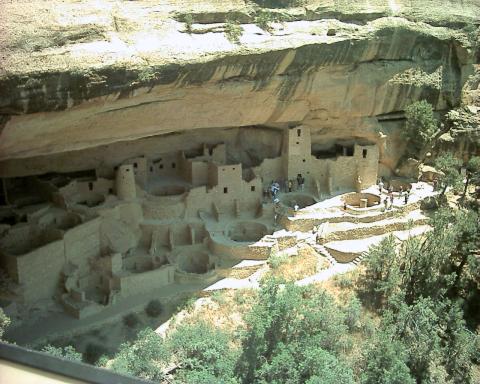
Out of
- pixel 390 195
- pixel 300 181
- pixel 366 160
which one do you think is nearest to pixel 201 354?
pixel 300 181

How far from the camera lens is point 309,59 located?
46.1 ft

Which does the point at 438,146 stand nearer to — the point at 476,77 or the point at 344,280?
the point at 476,77

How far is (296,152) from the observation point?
16.2m

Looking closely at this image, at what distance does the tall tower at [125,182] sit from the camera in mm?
14383

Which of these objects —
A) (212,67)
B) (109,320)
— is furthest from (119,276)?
(212,67)

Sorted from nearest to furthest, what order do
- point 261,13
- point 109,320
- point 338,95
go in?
point 109,320
point 261,13
point 338,95

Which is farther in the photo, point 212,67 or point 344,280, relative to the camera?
point 344,280

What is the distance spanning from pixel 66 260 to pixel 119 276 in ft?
3.79

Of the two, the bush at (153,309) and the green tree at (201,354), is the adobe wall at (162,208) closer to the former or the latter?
the bush at (153,309)

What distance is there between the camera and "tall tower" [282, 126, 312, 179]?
633 inches

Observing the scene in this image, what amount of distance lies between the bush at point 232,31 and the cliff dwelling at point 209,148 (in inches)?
1.3

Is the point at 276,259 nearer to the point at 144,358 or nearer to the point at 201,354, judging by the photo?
the point at 201,354

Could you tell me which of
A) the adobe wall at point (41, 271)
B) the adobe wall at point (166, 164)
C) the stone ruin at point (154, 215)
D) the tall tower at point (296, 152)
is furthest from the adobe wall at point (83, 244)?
the tall tower at point (296, 152)

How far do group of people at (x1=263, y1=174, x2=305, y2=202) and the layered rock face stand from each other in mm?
1042
